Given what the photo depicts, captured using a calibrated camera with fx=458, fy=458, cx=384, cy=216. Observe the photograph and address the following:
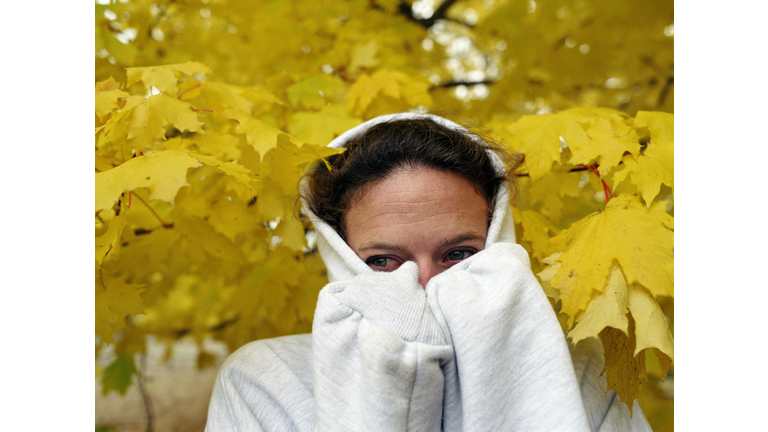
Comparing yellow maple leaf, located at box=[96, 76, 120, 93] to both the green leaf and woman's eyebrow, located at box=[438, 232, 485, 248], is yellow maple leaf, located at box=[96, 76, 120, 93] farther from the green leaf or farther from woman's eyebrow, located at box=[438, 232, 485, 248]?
the green leaf

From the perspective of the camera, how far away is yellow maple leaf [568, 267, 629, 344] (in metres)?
0.97

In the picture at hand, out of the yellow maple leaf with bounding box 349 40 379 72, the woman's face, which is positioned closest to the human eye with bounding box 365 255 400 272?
the woman's face

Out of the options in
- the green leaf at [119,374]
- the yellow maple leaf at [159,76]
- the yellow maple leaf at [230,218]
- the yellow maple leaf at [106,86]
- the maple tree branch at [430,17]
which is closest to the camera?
the yellow maple leaf at [159,76]

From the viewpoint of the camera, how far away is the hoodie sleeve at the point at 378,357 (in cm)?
89

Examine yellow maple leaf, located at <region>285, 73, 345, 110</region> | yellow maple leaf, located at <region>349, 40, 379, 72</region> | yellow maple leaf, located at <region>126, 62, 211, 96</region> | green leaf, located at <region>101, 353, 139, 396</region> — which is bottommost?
green leaf, located at <region>101, 353, 139, 396</region>

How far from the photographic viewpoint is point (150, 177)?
3.37ft

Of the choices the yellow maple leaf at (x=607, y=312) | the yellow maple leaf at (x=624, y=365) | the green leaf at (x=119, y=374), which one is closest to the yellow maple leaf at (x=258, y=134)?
the yellow maple leaf at (x=607, y=312)

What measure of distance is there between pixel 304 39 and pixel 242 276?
1275 millimetres

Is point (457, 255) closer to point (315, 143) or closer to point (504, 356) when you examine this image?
point (504, 356)

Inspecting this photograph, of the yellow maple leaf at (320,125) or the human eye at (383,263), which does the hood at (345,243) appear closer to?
the human eye at (383,263)

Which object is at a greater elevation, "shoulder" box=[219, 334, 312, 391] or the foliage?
the foliage

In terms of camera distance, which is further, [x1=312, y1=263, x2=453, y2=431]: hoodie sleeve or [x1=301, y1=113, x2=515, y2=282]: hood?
[x1=301, y1=113, x2=515, y2=282]: hood

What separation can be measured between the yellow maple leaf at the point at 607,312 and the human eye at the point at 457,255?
0.33 meters

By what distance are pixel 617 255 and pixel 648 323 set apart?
0.17 meters
